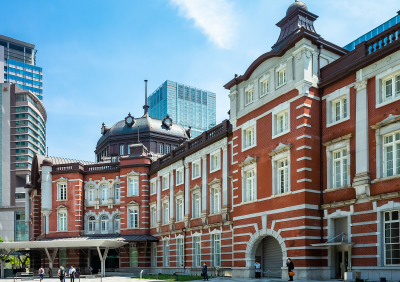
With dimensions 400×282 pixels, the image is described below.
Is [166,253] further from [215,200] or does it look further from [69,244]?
[215,200]

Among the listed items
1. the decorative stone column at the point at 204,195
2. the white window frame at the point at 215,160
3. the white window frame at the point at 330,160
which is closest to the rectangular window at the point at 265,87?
the white window frame at the point at 330,160

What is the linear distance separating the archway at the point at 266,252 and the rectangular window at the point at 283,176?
2.83 m

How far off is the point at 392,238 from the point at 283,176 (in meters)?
8.53

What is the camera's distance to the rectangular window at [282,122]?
31247 mm

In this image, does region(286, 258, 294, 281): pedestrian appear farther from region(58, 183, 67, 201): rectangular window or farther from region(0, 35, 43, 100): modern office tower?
region(0, 35, 43, 100): modern office tower

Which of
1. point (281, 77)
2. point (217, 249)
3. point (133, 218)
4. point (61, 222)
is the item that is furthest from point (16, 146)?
point (281, 77)

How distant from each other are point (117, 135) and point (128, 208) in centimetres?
1408

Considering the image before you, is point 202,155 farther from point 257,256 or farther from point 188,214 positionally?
point 257,256

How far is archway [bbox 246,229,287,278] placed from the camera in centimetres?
3212

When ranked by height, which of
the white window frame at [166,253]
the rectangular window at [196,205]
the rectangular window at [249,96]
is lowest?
the white window frame at [166,253]

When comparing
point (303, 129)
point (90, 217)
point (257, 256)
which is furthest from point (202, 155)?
point (90, 217)

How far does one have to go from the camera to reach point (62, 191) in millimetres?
58594

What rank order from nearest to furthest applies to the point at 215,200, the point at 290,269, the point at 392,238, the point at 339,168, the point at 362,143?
the point at 392,238, the point at 362,143, the point at 290,269, the point at 339,168, the point at 215,200

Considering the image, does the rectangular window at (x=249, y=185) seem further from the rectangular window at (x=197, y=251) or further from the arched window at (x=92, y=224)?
the arched window at (x=92, y=224)
